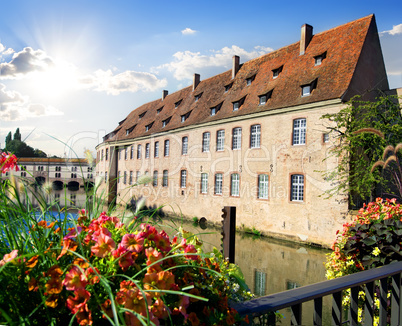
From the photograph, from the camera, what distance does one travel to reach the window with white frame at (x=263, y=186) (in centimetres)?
1791

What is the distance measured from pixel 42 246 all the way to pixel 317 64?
731 inches

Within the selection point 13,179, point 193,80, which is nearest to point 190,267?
point 13,179

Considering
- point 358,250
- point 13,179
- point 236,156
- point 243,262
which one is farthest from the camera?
point 236,156

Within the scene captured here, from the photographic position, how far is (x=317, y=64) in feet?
58.8

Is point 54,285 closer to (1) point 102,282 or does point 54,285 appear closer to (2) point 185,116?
(1) point 102,282

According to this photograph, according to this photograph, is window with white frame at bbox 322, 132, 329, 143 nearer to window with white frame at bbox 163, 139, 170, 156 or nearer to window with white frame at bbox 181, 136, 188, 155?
window with white frame at bbox 181, 136, 188, 155

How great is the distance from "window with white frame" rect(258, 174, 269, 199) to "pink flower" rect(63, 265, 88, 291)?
17065 millimetres

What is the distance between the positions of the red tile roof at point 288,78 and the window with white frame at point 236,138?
94cm

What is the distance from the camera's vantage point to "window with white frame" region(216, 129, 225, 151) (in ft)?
69.3

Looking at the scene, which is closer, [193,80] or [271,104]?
[271,104]

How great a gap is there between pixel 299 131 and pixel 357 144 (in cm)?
288

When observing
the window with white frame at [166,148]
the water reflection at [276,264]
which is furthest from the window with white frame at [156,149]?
the water reflection at [276,264]

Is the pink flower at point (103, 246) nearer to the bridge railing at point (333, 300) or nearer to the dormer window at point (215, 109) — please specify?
the bridge railing at point (333, 300)

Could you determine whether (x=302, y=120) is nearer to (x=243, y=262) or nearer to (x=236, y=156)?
(x=236, y=156)
